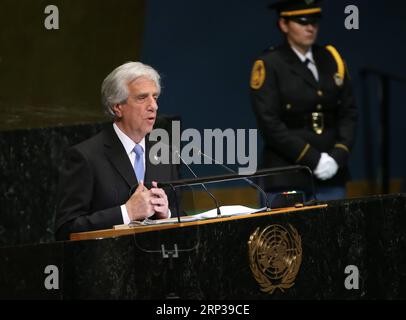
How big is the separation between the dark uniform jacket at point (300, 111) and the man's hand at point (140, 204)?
184 cm

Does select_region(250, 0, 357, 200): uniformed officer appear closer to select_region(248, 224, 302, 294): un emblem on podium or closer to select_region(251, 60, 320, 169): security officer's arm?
select_region(251, 60, 320, 169): security officer's arm

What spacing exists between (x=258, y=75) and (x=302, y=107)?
0.27 metres

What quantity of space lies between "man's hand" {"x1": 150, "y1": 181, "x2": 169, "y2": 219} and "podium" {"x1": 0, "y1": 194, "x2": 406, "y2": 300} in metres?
0.21

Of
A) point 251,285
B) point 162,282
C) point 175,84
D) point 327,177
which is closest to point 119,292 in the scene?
point 162,282

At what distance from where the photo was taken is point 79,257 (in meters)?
3.55

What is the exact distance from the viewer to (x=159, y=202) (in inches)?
154

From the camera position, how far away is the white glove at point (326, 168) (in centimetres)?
573

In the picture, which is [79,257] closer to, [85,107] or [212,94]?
[85,107]

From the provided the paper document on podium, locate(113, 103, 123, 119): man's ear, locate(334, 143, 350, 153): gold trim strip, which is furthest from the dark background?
the paper document on podium

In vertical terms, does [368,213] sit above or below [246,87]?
below

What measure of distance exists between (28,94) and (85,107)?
0.32 m

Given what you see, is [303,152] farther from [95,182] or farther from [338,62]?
[95,182]

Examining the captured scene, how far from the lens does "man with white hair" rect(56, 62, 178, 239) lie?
4059 mm

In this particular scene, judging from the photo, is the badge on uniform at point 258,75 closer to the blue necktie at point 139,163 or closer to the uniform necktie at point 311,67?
the uniform necktie at point 311,67
